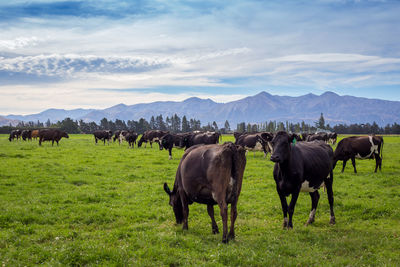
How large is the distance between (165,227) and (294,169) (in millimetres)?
4646

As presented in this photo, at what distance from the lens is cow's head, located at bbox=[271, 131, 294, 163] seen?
9404 millimetres

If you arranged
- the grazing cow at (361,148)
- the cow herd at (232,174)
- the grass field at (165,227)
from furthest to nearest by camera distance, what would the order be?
the grazing cow at (361,148)
the cow herd at (232,174)
the grass field at (165,227)

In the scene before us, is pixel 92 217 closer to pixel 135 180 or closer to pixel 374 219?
pixel 135 180

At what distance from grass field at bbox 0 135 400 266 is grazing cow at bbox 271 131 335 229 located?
107 cm

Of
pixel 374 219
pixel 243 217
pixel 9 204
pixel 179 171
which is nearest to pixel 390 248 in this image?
pixel 374 219

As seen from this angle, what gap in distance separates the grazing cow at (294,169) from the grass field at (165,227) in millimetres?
1070

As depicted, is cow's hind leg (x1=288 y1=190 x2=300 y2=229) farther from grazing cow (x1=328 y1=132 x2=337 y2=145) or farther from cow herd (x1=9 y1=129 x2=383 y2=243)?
grazing cow (x1=328 y1=132 x2=337 y2=145)

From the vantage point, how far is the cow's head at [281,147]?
370 inches

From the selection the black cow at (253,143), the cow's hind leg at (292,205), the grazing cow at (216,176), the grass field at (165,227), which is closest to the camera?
the grass field at (165,227)

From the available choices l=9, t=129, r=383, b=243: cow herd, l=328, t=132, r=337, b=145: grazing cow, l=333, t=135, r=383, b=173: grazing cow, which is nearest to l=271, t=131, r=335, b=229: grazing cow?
l=9, t=129, r=383, b=243: cow herd

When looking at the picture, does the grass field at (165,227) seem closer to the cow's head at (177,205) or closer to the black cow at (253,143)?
the cow's head at (177,205)

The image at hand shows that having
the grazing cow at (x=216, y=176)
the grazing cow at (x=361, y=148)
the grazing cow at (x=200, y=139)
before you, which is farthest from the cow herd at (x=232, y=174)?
the grazing cow at (x=200, y=139)

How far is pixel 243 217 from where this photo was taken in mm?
11344

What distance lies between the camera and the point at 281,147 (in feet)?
31.7
